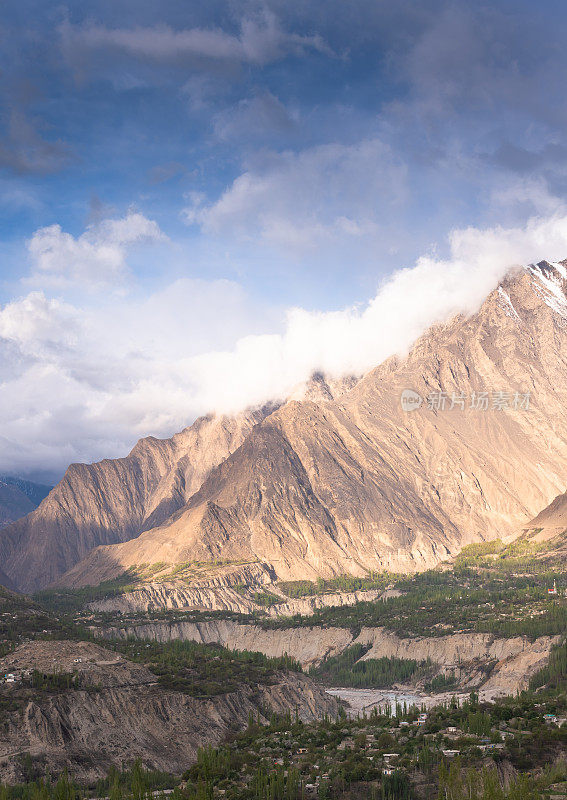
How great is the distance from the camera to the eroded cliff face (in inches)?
5123

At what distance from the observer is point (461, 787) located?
193 feet

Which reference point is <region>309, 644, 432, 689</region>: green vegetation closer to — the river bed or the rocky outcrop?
the river bed

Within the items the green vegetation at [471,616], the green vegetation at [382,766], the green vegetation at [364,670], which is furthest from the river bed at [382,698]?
the green vegetation at [382,766]

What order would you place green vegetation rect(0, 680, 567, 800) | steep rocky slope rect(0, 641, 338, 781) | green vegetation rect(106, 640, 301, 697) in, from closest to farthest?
green vegetation rect(0, 680, 567, 800), steep rocky slope rect(0, 641, 338, 781), green vegetation rect(106, 640, 301, 697)

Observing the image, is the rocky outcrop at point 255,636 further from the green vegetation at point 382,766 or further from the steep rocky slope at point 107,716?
the green vegetation at point 382,766

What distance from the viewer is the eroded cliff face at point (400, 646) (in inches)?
5123

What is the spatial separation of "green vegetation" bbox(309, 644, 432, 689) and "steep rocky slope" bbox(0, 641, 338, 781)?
44749 millimetres

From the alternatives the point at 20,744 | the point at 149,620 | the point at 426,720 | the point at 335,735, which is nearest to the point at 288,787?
the point at 335,735

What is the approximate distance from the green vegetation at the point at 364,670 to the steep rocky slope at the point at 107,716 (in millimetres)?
44749

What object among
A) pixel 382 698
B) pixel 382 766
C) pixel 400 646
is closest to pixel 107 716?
pixel 382 766

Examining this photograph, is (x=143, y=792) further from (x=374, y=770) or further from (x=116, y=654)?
(x=116, y=654)

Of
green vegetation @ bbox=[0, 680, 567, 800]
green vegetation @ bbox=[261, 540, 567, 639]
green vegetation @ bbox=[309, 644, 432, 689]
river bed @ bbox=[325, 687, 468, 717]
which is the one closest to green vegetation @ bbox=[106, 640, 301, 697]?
river bed @ bbox=[325, 687, 468, 717]

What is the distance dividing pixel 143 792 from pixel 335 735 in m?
24.0

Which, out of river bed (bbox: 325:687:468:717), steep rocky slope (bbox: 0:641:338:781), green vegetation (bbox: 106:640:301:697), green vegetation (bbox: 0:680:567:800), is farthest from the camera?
river bed (bbox: 325:687:468:717)
